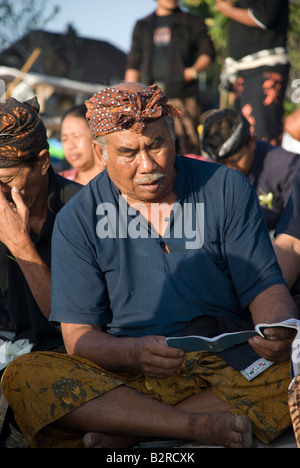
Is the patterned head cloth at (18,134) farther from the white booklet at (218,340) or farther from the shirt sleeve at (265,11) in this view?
the shirt sleeve at (265,11)

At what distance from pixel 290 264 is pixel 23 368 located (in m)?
1.65

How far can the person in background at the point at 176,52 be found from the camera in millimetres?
7523

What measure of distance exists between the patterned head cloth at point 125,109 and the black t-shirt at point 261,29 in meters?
3.80

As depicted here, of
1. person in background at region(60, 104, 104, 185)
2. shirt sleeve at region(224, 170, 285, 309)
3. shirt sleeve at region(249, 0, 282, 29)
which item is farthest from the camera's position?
shirt sleeve at region(249, 0, 282, 29)

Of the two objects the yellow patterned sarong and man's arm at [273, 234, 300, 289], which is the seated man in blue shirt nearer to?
the yellow patterned sarong

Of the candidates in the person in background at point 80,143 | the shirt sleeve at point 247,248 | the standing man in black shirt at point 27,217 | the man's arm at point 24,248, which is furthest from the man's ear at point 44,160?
the person in background at point 80,143

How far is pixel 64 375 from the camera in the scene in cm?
291

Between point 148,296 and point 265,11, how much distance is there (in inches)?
173

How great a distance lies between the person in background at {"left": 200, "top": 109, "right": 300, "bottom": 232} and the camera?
534 cm

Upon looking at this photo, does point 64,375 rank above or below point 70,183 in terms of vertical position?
below

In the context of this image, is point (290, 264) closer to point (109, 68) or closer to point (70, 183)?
point (70, 183)

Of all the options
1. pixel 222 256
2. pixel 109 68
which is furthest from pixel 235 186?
pixel 109 68

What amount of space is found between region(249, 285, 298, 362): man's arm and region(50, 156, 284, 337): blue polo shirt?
0.16ft

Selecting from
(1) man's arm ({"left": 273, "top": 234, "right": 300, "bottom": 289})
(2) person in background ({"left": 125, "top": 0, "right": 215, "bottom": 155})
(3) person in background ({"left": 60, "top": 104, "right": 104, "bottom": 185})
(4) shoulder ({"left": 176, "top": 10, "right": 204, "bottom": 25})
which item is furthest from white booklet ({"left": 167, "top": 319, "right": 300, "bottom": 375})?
(4) shoulder ({"left": 176, "top": 10, "right": 204, "bottom": 25})
